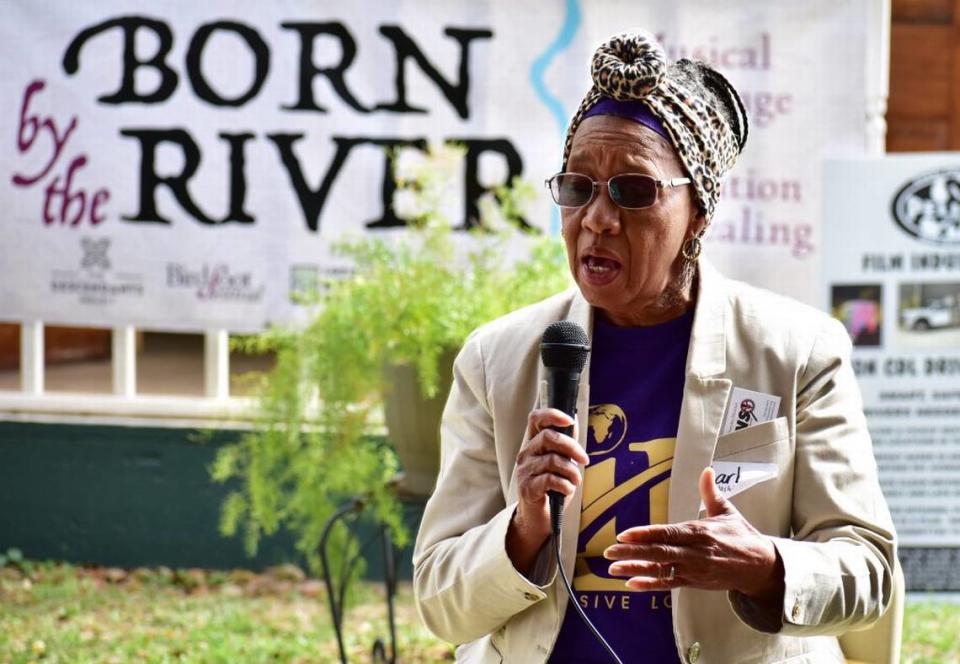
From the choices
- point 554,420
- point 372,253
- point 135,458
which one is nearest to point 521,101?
point 372,253

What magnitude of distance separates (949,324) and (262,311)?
2823 mm

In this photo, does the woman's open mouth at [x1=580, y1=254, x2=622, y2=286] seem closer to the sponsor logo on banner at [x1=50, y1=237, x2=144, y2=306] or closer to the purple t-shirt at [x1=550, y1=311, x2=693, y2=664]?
the purple t-shirt at [x1=550, y1=311, x2=693, y2=664]

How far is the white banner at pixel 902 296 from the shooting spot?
5.04 m

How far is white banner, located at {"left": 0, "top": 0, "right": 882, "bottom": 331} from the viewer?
5.49m

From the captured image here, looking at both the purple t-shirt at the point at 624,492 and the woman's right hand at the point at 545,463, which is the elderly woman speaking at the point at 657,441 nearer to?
the purple t-shirt at the point at 624,492

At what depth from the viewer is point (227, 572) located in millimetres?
6230

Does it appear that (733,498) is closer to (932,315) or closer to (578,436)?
(578,436)

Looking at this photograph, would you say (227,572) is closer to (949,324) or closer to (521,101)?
(521,101)

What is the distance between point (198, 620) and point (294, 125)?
2150 millimetres

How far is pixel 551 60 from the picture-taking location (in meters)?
5.58

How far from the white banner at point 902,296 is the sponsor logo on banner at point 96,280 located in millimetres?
2990

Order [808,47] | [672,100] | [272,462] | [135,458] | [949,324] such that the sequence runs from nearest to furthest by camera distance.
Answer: [672,100] → [272,462] → [949,324] → [808,47] → [135,458]

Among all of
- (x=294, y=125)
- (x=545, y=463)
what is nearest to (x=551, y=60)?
(x=294, y=125)

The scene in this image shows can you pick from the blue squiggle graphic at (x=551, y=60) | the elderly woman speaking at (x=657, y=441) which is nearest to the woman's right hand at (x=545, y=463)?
the elderly woman speaking at (x=657, y=441)
